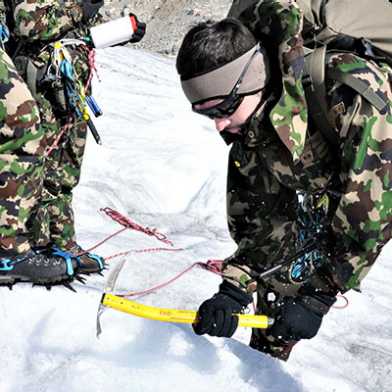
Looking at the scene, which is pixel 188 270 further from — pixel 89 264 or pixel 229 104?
pixel 229 104

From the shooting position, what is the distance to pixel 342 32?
2152 millimetres

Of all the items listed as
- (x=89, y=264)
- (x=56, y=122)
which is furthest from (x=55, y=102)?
(x=89, y=264)

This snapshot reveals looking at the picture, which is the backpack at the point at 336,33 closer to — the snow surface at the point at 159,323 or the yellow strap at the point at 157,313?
the yellow strap at the point at 157,313

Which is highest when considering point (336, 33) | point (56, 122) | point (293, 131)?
point (336, 33)

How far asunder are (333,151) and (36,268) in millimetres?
1380

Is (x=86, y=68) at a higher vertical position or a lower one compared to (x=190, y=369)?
higher

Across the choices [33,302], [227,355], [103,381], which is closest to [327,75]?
[227,355]

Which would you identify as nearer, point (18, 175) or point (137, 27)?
point (18, 175)

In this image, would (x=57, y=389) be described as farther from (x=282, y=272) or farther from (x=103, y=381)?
(x=282, y=272)

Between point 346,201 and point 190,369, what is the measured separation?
0.81 meters

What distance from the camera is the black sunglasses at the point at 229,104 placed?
6.76 feet

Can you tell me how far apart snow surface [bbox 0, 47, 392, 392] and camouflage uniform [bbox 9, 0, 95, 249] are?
1.11 feet

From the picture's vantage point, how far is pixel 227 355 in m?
2.31

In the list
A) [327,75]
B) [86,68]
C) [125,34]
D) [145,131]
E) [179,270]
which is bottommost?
[145,131]
